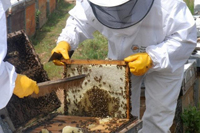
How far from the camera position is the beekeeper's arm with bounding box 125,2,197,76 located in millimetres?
3393

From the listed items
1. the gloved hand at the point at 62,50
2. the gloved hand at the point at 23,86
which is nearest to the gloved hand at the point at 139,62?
the gloved hand at the point at 62,50

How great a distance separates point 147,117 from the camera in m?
4.22

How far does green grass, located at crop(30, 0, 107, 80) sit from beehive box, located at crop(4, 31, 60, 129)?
9.64ft

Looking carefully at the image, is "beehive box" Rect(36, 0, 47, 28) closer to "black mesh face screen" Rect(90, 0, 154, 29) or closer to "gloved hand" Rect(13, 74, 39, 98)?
A: "black mesh face screen" Rect(90, 0, 154, 29)

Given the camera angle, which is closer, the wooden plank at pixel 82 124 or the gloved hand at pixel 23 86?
the gloved hand at pixel 23 86

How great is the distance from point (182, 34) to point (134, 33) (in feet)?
1.49

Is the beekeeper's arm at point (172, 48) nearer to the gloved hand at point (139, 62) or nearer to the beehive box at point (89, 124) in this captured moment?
the gloved hand at point (139, 62)

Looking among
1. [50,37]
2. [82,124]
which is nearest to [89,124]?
[82,124]

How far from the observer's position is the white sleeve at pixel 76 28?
3.89m

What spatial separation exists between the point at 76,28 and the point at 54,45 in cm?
391

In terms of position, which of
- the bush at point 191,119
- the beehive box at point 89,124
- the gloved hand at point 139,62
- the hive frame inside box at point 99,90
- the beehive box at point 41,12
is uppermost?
the beehive box at point 41,12

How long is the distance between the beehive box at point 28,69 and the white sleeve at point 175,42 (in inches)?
40.0

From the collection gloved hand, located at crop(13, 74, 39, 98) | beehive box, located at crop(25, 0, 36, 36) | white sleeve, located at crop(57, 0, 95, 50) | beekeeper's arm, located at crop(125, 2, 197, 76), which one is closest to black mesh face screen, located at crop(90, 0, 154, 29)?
beekeeper's arm, located at crop(125, 2, 197, 76)

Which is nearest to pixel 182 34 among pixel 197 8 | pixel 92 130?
pixel 92 130
